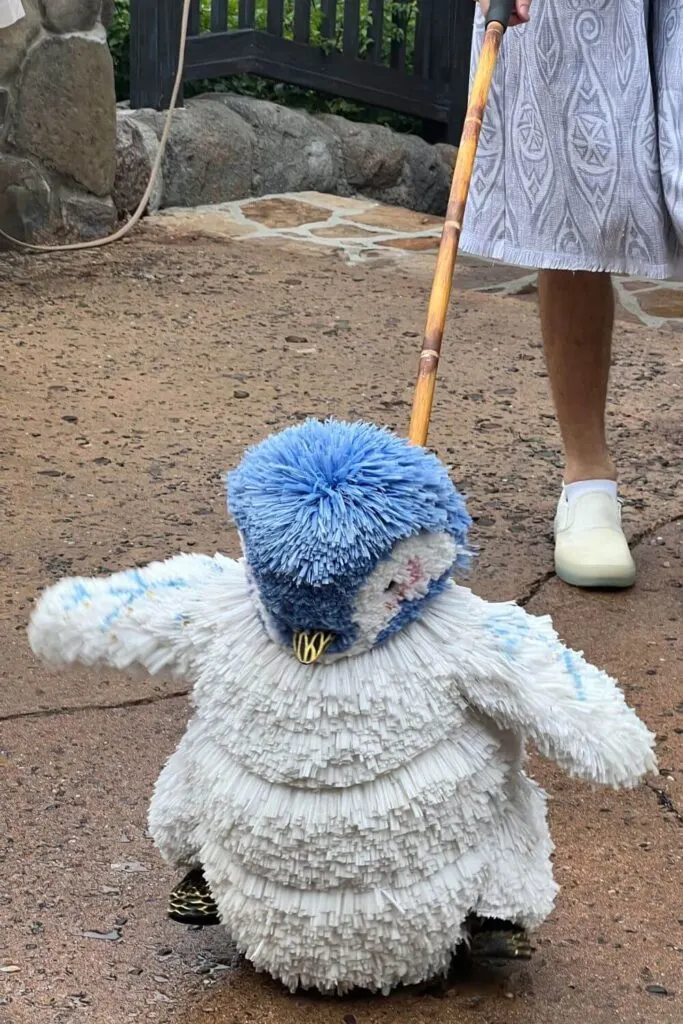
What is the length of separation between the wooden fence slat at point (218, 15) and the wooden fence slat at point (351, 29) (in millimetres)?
736

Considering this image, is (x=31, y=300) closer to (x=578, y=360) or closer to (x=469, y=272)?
(x=469, y=272)

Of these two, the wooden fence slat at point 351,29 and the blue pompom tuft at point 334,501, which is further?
the wooden fence slat at point 351,29

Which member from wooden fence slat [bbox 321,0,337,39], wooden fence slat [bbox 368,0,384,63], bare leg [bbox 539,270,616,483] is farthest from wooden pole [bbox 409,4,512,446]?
wooden fence slat [bbox 368,0,384,63]

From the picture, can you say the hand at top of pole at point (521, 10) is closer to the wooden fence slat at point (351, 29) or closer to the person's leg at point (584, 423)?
the person's leg at point (584, 423)

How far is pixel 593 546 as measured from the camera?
2768 millimetres

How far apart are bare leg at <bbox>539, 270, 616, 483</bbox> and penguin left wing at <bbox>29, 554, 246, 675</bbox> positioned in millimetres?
1367

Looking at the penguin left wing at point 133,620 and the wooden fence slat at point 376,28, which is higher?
the wooden fence slat at point 376,28

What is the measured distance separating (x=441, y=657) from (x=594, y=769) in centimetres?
20

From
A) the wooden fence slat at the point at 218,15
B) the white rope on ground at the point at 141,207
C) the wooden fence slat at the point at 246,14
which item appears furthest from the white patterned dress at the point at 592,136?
the wooden fence slat at the point at 246,14

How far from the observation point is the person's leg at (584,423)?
276cm

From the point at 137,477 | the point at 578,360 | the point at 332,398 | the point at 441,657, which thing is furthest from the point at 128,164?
the point at 441,657

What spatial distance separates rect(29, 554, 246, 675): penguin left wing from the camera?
5.28ft

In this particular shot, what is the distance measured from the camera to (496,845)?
5.13 ft

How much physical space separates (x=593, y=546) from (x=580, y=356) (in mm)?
383
